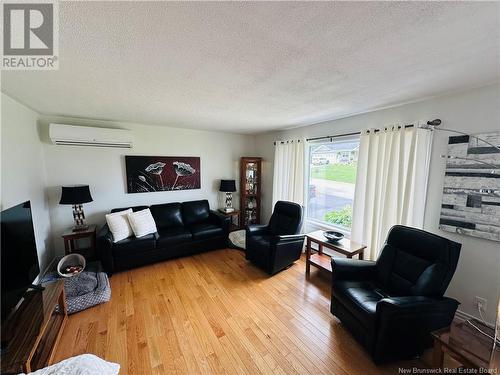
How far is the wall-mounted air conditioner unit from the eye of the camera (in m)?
2.77

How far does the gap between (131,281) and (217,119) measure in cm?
261

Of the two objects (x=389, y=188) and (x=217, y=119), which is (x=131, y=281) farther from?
(x=389, y=188)

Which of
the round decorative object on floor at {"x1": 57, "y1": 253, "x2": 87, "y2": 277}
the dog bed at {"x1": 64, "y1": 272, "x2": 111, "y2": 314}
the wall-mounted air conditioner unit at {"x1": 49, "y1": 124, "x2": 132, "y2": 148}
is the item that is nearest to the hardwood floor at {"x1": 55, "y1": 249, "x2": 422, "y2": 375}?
the dog bed at {"x1": 64, "y1": 272, "x2": 111, "y2": 314}

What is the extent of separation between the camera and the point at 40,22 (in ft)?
3.16

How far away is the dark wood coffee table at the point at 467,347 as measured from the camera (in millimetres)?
1205

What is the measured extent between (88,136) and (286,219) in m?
3.33

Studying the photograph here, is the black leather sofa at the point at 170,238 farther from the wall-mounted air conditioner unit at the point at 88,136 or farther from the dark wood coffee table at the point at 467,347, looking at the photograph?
the dark wood coffee table at the point at 467,347

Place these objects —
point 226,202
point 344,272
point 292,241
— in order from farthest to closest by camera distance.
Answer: point 226,202 < point 292,241 < point 344,272

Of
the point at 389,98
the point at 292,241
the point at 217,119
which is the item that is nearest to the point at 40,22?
the point at 217,119

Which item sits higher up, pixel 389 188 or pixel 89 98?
pixel 89 98

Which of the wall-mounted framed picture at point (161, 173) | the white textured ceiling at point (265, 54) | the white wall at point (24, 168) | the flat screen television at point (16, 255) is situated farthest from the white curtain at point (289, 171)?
the white wall at point (24, 168)

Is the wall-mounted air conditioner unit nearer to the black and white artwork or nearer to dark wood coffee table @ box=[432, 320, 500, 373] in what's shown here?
the black and white artwork

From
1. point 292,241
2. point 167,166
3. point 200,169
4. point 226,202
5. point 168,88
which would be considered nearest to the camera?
point 168,88

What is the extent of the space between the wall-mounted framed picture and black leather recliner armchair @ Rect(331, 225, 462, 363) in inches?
122
